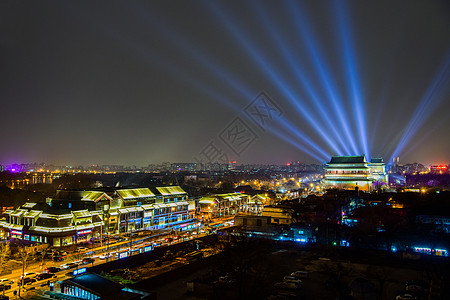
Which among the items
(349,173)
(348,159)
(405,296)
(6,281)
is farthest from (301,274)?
(348,159)

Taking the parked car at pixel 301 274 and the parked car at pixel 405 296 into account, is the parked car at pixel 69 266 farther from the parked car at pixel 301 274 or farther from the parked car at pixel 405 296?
the parked car at pixel 405 296

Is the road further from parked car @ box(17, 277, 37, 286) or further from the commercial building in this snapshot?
the commercial building

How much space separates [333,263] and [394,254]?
11.0ft

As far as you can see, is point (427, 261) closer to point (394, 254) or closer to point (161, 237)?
point (394, 254)

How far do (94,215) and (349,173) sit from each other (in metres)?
39.2

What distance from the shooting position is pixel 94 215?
2069 centimetres

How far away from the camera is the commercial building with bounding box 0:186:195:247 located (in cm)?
1866

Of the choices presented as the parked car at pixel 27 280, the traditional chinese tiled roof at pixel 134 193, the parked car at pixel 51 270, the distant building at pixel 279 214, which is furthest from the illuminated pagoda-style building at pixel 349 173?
the parked car at pixel 27 280

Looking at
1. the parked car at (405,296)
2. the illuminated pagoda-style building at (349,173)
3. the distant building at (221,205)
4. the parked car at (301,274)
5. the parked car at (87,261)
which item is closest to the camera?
the parked car at (405,296)

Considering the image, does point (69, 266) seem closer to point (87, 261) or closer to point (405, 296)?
point (87, 261)

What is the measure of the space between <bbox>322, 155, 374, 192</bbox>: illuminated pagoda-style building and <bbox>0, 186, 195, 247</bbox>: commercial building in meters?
29.5

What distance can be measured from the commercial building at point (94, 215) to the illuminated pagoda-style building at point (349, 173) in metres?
29.5

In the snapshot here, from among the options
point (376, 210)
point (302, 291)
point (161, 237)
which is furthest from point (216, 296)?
point (376, 210)

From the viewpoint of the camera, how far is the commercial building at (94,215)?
18656 mm
